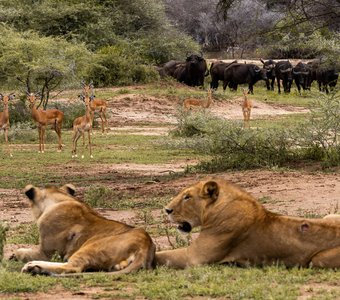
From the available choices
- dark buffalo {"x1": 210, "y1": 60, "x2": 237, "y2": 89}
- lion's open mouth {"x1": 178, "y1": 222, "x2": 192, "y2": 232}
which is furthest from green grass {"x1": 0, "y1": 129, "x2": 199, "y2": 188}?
dark buffalo {"x1": 210, "y1": 60, "x2": 237, "y2": 89}

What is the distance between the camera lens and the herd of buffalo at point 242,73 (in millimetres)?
46844

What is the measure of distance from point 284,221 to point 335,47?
1696cm

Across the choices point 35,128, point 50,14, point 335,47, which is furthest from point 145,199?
point 50,14

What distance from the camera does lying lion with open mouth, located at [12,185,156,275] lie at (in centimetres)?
734

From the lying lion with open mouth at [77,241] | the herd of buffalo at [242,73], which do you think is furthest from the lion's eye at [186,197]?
the herd of buffalo at [242,73]

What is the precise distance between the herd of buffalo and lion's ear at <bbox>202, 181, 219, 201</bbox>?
124ft

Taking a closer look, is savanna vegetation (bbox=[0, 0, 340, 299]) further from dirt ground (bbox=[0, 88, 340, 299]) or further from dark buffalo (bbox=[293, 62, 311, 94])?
dark buffalo (bbox=[293, 62, 311, 94])

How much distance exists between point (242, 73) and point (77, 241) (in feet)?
133

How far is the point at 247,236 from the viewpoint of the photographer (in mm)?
7496

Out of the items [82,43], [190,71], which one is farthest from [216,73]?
[82,43]

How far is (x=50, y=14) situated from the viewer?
145 feet

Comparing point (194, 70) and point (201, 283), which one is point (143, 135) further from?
point (201, 283)

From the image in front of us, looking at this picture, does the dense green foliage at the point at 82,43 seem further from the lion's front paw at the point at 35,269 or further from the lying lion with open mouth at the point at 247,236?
the lion's front paw at the point at 35,269

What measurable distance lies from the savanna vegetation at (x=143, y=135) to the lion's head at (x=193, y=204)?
0.47 metres
